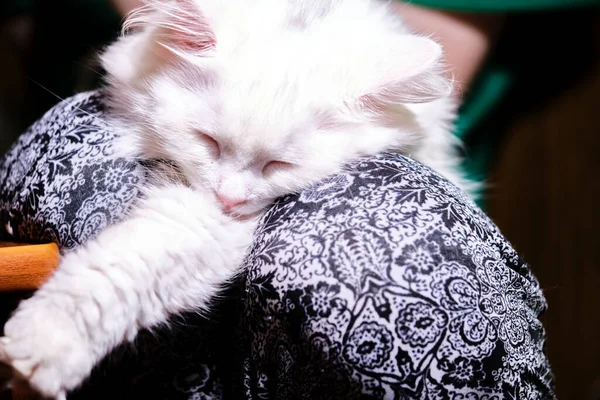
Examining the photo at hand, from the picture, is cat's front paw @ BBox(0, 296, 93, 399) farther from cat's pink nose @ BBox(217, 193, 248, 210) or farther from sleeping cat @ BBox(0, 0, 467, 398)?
cat's pink nose @ BBox(217, 193, 248, 210)

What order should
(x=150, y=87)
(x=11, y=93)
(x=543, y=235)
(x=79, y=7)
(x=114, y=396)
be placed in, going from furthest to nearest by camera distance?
1. (x=543, y=235)
2. (x=11, y=93)
3. (x=79, y=7)
4. (x=150, y=87)
5. (x=114, y=396)

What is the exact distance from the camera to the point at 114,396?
602mm

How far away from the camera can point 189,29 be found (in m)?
0.67

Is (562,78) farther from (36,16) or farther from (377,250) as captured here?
(36,16)

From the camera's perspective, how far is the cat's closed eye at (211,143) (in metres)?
0.66

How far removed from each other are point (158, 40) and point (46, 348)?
41cm

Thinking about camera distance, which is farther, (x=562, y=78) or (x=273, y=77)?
(x=562, y=78)

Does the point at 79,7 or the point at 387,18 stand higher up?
the point at 387,18

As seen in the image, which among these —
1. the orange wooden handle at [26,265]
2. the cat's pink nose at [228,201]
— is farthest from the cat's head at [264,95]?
the orange wooden handle at [26,265]

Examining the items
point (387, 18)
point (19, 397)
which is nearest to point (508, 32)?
point (387, 18)

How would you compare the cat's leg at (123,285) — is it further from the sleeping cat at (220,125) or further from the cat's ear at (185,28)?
the cat's ear at (185,28)

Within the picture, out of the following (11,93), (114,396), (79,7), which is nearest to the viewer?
(114,396)

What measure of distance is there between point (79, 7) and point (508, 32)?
901 millimetres

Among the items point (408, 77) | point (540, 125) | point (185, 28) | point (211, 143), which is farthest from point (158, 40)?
point (540, 125)
